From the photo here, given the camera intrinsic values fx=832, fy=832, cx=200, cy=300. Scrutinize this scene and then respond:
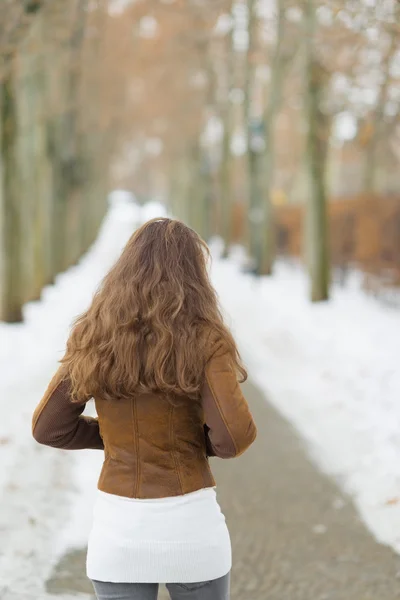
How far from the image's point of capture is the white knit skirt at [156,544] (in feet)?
7.12

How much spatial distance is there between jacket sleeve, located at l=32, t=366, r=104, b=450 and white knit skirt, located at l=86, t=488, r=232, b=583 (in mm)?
256

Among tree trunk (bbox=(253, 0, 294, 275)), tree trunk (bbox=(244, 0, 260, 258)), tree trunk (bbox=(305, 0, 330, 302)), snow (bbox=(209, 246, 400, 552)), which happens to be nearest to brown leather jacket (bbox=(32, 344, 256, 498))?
snow (bbox=(209, 246, 400, 552))

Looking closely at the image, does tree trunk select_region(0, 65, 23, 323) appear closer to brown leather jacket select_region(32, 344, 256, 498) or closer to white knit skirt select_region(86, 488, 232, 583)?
brown leather jacket select_region(32, 344, 256, 498)

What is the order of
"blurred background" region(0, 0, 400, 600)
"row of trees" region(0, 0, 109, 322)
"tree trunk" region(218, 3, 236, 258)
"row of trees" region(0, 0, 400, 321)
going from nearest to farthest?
1. "blurred background" region(0, 0, 400, 600)
2. "row of trees" region(0, 0, 109, 322)
3. "row of trees" region(0, 0, 400, 321)
4. "tree trunk" region(218, 3, 236, 258)

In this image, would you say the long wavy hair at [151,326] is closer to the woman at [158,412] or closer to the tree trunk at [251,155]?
the woman at [158,412]

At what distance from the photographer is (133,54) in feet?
93.5

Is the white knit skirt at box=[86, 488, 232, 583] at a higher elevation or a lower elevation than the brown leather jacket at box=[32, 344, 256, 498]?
lower

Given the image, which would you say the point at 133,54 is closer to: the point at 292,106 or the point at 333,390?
the point at 292,106

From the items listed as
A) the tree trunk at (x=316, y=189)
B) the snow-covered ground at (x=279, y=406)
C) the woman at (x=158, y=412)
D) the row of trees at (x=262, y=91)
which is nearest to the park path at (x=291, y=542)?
the snow-covered ground at (x=279, y=406)

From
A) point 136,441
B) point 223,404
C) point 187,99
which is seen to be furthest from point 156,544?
point 187,99

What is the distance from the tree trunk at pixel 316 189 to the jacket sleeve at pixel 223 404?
13.8 meters

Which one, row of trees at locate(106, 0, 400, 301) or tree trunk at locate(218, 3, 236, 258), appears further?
tree trunk at locate(218, 3, 236, 258)

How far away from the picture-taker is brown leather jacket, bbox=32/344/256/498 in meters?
2.14

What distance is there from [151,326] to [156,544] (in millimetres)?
569
